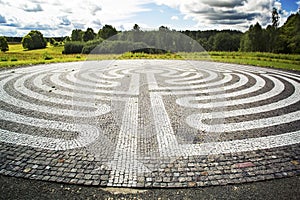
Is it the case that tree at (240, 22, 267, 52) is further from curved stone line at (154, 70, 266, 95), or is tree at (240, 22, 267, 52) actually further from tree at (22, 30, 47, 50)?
curved stone line at (154, 70, 266, 95)

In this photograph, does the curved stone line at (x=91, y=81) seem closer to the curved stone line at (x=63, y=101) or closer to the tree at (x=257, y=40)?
the curved stone line at (x=63, y=101)

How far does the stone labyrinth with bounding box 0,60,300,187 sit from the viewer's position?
4.27 metres

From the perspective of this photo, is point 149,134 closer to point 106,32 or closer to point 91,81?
point 91,81

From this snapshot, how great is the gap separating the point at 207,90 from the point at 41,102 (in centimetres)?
650

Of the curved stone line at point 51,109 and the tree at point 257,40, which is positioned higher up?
the tree at point 257,40

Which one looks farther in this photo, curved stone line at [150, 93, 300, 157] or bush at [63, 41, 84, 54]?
bush at [63, 41, 84, 54]

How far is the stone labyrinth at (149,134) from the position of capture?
4273 millimetres

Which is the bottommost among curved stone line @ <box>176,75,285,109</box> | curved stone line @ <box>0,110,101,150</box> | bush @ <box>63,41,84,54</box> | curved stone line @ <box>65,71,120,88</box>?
curved stone line @ <box>0,110,101,150</box>

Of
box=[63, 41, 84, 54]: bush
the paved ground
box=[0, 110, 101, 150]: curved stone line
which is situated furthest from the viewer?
box=[63, 41, 84, 54]: bush

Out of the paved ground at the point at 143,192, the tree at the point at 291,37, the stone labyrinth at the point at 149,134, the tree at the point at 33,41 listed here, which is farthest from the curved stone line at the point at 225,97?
the tree at the point at 291,37

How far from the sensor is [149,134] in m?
5.88

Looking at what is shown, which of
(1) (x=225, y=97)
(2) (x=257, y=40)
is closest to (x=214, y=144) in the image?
(1) (x=225, y=97)

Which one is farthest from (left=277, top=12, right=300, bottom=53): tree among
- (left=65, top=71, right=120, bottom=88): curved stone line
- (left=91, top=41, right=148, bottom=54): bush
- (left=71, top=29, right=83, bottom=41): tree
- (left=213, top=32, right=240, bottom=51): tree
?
(left=65, top=71, right=120, bottom=88): curved stone line

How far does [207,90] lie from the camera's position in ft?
33.7
